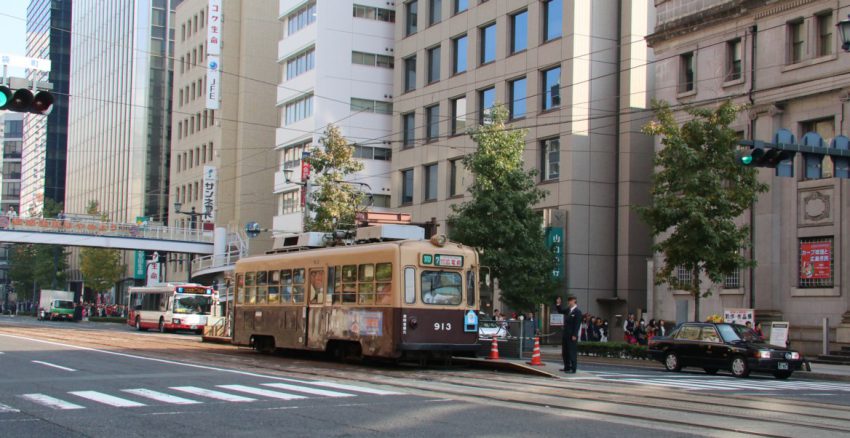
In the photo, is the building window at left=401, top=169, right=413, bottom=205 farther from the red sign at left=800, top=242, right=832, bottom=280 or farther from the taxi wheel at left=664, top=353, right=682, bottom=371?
the taxi wheel at left=664, top=353, right=682, bottom=371

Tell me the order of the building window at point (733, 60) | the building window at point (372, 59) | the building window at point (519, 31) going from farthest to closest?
1. the building window at point (372, 59)
2. the building window at point (519, 31)
3. the building window at point (733, 60)

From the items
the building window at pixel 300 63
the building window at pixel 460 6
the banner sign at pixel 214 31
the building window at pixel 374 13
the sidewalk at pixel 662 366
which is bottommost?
the sidewalk at pixel 662 366

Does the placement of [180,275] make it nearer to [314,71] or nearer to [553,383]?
[314,71]

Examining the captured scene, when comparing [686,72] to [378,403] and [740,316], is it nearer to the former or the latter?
[740,316]

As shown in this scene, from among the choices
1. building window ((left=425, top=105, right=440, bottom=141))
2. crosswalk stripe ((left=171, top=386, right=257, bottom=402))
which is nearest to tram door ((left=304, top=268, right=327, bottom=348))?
crosswalk stripe ((left=171, top=386, right=257, bottom=402))

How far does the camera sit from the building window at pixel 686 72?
38.0 m

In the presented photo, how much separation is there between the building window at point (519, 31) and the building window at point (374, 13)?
1391 cm

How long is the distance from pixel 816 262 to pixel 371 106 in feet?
102

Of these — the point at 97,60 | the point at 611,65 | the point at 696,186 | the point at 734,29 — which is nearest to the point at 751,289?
the point at 696,186

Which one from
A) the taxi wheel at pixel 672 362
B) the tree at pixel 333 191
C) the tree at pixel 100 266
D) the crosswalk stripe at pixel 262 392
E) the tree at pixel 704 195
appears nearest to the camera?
the crosswalk stripe at pixel 262 392

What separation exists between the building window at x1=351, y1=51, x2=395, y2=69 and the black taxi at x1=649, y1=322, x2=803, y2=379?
34845 millimetres

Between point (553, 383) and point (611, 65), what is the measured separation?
28.7 m

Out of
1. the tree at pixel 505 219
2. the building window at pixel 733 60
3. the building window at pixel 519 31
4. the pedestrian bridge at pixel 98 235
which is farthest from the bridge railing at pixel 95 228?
the building window at pixel 733 60

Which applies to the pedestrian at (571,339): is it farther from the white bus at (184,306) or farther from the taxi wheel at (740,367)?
the white bus at (184,306)
